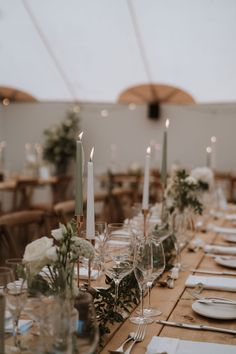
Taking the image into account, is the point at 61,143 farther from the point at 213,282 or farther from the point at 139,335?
the point at 139,335

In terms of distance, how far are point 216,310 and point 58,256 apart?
618mm

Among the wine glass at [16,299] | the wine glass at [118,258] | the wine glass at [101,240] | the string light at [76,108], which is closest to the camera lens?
the wine glass at [16,299]

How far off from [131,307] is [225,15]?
643 centimetres

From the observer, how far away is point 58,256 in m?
1.29

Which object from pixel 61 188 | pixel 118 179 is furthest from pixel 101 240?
pixel 118 179

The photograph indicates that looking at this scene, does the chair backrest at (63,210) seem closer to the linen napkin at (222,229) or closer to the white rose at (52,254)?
the linen napkin at (222,229)

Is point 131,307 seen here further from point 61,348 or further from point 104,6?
point 104,6

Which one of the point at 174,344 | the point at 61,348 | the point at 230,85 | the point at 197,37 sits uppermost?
the point at 197,37

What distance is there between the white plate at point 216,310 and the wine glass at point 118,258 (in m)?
0.26

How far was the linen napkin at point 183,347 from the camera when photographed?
133 cm

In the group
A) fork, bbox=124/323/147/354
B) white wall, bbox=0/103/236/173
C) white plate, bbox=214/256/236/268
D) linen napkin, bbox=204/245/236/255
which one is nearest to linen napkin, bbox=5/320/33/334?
fork, bbox=124/323/147/354

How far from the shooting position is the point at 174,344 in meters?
1.37

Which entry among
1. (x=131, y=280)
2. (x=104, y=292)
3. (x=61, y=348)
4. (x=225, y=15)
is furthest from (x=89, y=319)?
(x=225, y=15)

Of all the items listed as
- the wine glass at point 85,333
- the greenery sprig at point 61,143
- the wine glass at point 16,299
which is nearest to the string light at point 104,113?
the greenery sprig at point 61,143
